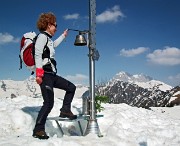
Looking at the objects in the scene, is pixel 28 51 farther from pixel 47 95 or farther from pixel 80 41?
pixel 80 41

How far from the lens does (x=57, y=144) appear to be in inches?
262

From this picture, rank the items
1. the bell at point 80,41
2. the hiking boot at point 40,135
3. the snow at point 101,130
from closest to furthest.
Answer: the snow at point 101,130, the hiking boot at point 40,135, the bell at point 80,41

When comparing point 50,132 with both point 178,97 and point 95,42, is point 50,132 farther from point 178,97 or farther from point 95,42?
point 178,97

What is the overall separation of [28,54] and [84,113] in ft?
8.38

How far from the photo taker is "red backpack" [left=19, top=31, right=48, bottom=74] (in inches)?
297

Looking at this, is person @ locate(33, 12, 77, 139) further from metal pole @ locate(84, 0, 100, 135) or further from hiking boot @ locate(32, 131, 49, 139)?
metal pole @ locate(84, 0, 100, 135)

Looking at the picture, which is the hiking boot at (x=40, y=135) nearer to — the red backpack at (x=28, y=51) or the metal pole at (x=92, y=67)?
the red backpack at (x=28, y=51)

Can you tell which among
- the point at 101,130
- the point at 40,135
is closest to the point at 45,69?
the point at 40,135

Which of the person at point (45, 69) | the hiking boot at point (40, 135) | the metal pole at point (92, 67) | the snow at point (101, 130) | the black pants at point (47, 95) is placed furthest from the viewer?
the metal pole at point (92, 67)

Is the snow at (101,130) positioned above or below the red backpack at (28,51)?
below

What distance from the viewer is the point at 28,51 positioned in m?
7.54

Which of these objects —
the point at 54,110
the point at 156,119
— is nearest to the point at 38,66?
the point at 54,110

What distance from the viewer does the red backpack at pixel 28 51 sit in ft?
24.7

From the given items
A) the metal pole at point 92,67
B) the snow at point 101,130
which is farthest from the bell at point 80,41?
the snow at point 101,130
